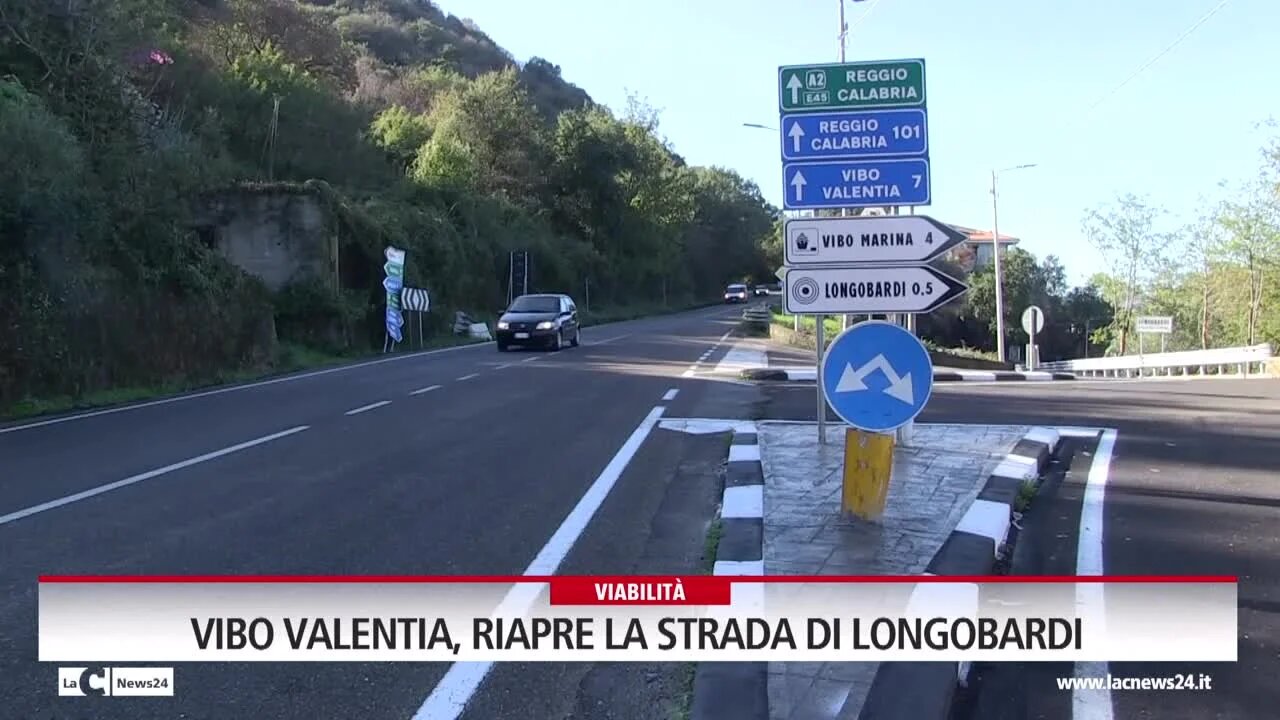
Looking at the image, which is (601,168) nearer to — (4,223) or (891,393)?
(4,223)

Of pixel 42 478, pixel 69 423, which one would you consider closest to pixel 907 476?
pixel 42 478

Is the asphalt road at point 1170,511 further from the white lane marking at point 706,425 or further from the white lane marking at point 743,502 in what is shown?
the white lane marking at point 743,502

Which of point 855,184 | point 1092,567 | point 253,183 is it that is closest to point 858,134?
point 855,184

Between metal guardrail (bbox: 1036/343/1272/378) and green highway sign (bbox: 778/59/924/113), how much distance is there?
24.1 m

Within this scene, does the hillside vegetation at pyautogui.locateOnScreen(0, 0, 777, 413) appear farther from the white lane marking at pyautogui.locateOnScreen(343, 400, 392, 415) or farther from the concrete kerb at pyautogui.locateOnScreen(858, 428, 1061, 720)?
the concrete kerb at pyautogui.locateOnScreen(858, 428, 1061, 720)

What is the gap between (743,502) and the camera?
802cm

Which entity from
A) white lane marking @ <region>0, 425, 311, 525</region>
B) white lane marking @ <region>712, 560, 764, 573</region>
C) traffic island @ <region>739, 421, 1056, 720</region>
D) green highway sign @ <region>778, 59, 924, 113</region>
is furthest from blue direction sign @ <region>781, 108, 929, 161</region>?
white lane marking @ <region>0, 425, 311, 525</region>

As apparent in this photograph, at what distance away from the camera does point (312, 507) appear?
8125mm

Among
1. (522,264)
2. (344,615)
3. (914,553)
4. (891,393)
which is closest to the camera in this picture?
(344,615)

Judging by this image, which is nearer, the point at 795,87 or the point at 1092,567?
the point at 1092,567

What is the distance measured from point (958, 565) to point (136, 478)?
717 centimetres

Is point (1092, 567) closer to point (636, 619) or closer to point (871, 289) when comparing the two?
point (871, 289)

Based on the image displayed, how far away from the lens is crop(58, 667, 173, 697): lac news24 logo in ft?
15.2

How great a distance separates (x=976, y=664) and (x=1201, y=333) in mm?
59548
